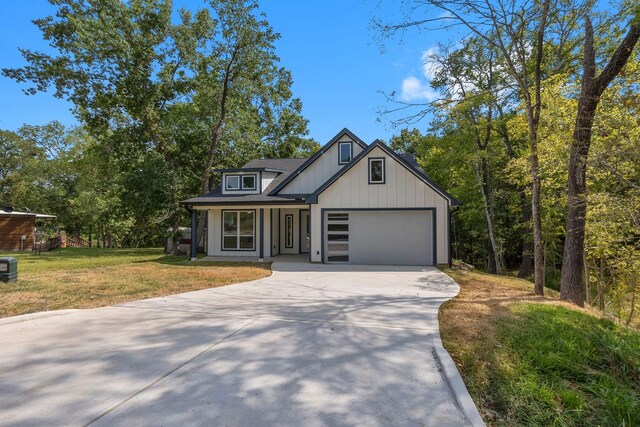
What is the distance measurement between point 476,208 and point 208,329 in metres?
18.6

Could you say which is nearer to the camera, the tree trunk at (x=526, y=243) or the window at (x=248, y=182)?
the window at (x=248, y=182)

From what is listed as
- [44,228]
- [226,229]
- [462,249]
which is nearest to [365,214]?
[226,229]

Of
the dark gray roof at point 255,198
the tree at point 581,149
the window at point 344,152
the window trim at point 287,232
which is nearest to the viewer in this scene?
the tree at point 581,149

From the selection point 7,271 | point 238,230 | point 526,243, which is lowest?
point 7,271

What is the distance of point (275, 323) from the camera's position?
5453 millimetres

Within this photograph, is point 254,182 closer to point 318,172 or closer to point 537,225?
point 318,172

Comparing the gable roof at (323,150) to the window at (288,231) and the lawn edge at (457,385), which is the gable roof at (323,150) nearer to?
the window at (288,231)

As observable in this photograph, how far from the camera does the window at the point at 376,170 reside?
45.3 feet

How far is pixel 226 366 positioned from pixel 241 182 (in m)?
14.2

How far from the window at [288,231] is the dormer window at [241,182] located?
2.50 metres

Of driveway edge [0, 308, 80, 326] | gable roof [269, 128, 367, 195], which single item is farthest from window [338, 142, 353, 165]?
driveway edge [0, 308, 80, 326]

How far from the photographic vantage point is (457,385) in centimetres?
337

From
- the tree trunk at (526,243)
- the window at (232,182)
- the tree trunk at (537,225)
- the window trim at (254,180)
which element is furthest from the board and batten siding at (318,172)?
the tree trunk at (526,243)

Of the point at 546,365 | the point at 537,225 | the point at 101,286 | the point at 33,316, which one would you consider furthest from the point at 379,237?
the point at 33,316
